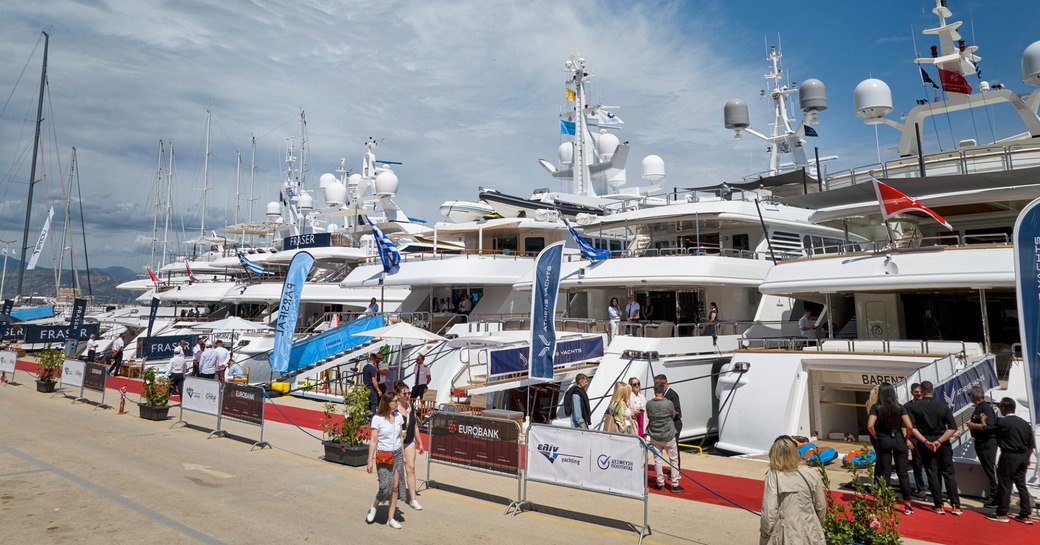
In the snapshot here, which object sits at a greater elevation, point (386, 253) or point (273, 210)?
point (273, 210)

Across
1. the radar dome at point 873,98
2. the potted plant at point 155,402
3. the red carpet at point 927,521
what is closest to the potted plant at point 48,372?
the potted plant at point 155,402

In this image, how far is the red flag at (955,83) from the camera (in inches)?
905

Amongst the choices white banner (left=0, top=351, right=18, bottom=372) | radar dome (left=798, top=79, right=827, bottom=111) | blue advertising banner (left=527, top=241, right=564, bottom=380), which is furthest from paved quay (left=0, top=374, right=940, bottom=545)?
radar dome (left=798, top=79, right=827, bottom=111)

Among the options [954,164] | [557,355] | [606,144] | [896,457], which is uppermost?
[606,144]

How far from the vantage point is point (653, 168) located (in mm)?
35094

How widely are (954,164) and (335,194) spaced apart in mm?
40378

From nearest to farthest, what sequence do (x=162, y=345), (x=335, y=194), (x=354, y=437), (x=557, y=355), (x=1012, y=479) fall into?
(x=1012, y=479), (x=354, y=437), (x=557, y=355), (x=162, y=345), (x=335, y=194)

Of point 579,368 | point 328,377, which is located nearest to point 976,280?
point 579,368

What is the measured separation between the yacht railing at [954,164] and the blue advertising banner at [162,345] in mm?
Result: 25391

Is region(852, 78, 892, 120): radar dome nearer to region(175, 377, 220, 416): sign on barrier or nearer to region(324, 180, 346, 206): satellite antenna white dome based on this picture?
region(175, 377, 220, 416): sign on barrier

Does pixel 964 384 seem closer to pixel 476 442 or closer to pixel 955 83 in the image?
pixel 476 442

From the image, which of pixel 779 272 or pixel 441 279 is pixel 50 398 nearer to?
pixel 441 279

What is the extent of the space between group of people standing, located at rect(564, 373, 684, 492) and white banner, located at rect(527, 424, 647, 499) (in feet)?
3.13

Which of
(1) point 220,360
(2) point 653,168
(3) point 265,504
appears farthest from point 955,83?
(1) point 220,360
